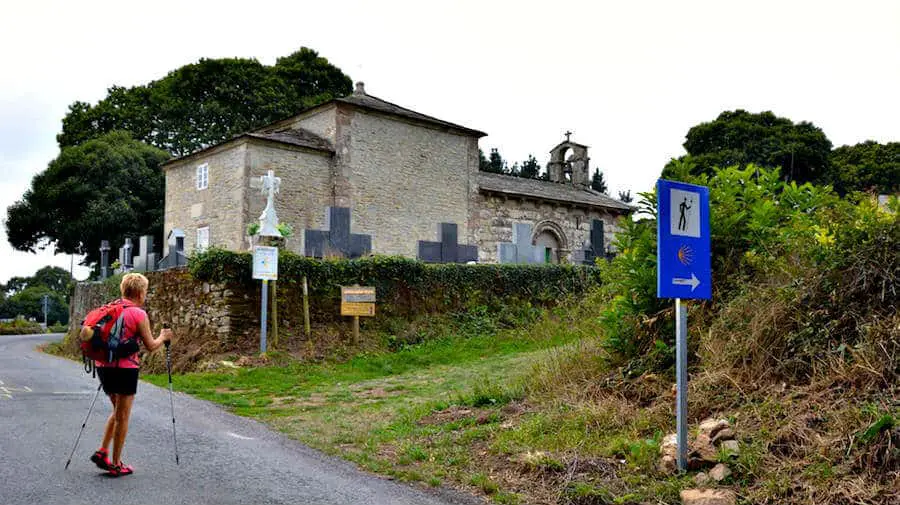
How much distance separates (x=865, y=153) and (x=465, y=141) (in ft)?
109

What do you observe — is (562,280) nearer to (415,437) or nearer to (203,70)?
(415,437)

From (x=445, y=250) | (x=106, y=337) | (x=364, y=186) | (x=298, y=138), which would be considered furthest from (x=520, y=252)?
(x=106, y=337)

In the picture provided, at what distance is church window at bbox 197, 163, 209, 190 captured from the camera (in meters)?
26.6

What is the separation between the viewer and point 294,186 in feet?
82.8

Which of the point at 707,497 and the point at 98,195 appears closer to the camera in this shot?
the point at 707,497

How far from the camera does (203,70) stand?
137ft

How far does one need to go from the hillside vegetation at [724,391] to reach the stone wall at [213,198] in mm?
15305

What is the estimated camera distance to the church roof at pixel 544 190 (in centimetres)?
3080

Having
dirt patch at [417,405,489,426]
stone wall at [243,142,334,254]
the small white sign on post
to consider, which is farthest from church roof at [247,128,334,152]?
dirt patch at [417,405,489,426]

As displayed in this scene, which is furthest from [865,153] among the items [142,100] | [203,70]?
[142,100]

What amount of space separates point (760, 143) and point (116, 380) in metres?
46.5

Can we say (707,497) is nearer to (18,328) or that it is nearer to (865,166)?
(18,328)

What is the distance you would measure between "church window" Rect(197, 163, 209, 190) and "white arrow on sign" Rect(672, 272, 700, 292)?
23477mm

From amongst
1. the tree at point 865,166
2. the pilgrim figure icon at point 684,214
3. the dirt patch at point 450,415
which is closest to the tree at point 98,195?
the dirt patch at point 450,415
